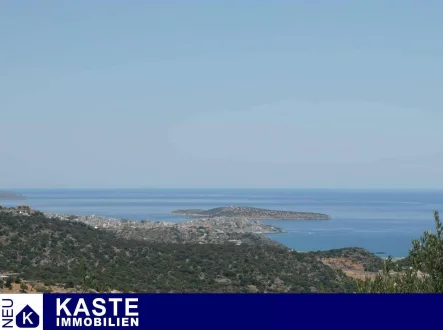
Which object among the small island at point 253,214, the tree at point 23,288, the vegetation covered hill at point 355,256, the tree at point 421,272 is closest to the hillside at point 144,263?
the tree at point 23,288

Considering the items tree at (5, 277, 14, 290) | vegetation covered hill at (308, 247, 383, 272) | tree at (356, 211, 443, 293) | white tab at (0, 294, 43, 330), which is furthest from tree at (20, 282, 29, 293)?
vegetation covered hill at (308, 247, 383, 272)

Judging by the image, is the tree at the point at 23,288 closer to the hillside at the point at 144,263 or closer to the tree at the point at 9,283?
the tree at the point at 9,283

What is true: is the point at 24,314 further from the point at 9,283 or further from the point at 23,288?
the point at 9,283

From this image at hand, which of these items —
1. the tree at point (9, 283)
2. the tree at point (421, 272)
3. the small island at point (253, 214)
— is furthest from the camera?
the small island at point (253, 214)

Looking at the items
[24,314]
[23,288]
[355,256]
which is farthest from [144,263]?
[24,314]

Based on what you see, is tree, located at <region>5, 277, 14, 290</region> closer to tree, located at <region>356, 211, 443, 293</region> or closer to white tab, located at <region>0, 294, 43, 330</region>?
tree, located at <region>356, 211, 443, 293</region>
